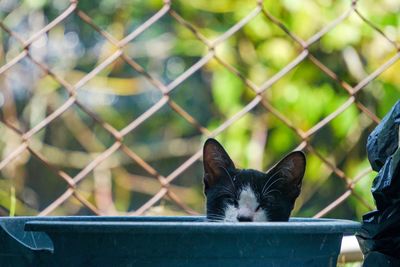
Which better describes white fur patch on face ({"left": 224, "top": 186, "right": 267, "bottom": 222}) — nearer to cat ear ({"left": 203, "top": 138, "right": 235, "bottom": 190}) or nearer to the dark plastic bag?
cat ear ({"left": 203, "top": 138, "right": 235, "bottom": 190})

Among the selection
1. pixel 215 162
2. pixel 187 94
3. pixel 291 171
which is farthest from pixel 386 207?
pixel 187 94

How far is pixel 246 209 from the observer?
205 cm

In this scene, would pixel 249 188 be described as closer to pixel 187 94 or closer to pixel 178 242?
pixel 178 242

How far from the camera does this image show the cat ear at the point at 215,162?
2139 millimetres

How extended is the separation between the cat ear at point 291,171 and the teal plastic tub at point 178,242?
62cm

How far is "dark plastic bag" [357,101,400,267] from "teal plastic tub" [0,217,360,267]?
308 mm

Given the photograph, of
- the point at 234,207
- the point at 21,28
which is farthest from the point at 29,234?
the point at 21,28

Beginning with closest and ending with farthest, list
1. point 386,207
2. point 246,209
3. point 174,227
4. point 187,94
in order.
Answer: point 174,227, point 386,207, point 246,209, point 187,94

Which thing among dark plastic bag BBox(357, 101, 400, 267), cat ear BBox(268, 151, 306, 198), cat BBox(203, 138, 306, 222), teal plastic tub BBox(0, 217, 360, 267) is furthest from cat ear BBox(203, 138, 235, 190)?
teal plastic tub BBox(0, 217, 360, 267)

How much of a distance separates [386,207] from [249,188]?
0.39m

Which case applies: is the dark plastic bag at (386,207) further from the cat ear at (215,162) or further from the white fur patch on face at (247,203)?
the cat ear at (215,162)

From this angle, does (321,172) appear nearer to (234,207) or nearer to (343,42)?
(343,42)

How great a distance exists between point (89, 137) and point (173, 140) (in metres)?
0.33

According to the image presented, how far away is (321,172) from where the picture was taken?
3158 mm
